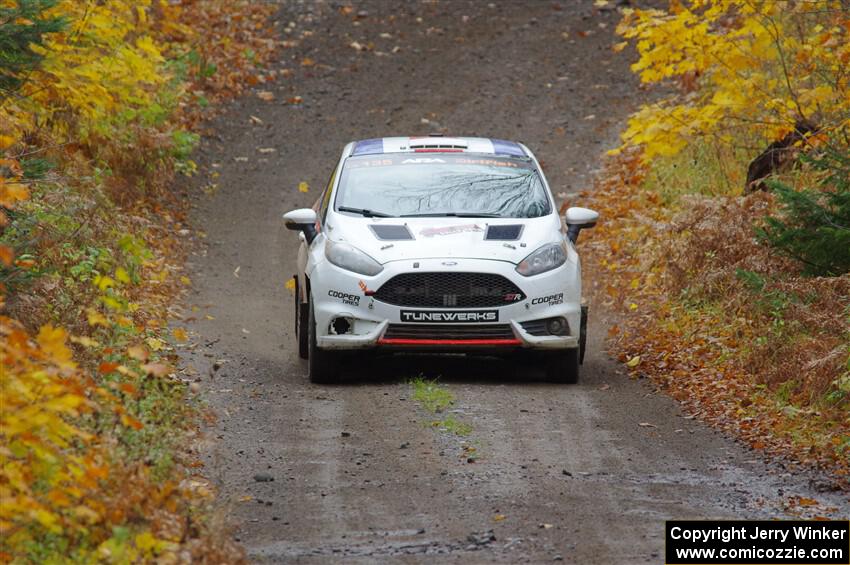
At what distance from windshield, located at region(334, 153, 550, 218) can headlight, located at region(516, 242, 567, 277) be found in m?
0.54

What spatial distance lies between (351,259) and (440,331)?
0.92 m

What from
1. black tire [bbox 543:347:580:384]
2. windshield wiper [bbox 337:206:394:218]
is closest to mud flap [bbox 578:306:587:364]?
black tire [bbox 543:347:580:384]

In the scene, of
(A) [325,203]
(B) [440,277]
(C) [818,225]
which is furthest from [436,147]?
(C) [818,225]

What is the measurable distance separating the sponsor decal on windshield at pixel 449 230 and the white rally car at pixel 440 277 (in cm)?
2

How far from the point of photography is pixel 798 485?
7.72 metres

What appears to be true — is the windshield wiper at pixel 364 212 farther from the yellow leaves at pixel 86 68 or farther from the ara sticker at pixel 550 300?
the yellow leaves at pixel 86 68

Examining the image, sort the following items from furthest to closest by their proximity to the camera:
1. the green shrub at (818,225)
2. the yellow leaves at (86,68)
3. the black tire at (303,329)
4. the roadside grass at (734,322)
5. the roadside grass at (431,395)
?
1. the yellow leaves at (86,68)
2. the black tire at (303,329)
3. the green shrub at (818,225)
4. the roadside grass at (431,395)
5. the roadside grass at (734,322)

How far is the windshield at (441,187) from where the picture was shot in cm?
1102

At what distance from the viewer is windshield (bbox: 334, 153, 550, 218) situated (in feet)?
36.1

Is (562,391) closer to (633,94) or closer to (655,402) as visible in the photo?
(655,402)

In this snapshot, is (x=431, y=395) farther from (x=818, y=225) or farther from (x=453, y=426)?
(x=818, y=225)

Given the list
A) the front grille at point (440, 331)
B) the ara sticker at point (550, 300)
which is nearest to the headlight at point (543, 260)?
the ara sticker at point (550, 300)

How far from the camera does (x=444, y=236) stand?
10422mm

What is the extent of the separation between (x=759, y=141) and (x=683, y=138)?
3.69m
